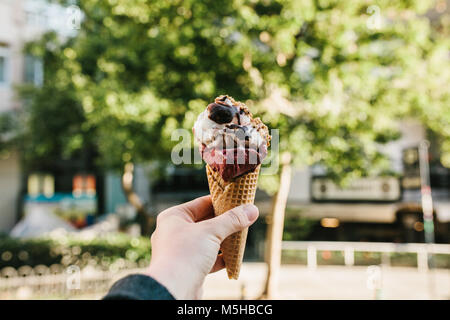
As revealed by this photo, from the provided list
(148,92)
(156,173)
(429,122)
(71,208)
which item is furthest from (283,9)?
(71,208)

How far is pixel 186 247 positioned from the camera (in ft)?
7.22

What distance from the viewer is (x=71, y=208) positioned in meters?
20.7

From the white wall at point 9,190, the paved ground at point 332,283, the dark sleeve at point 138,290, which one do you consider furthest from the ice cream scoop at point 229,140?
the white wall at point 9,190

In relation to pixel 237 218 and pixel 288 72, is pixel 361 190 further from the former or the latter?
pixel 237 218

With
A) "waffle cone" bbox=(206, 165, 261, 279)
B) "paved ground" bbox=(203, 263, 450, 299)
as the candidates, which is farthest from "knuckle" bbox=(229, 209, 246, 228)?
"paved ground" bbox=(203, 263, 450, 299)

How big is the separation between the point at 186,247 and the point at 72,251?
12.9 metres

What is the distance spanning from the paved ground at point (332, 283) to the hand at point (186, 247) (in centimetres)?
950

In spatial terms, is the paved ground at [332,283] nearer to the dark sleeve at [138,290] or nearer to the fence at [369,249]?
the fence at [369,249]

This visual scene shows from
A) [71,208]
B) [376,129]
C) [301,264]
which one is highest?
[376,129]

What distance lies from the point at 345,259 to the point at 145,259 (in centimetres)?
863

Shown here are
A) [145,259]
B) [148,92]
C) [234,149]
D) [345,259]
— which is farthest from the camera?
[345,259]

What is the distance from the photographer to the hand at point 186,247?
79.8 inches

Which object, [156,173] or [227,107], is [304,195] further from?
[227,107]
